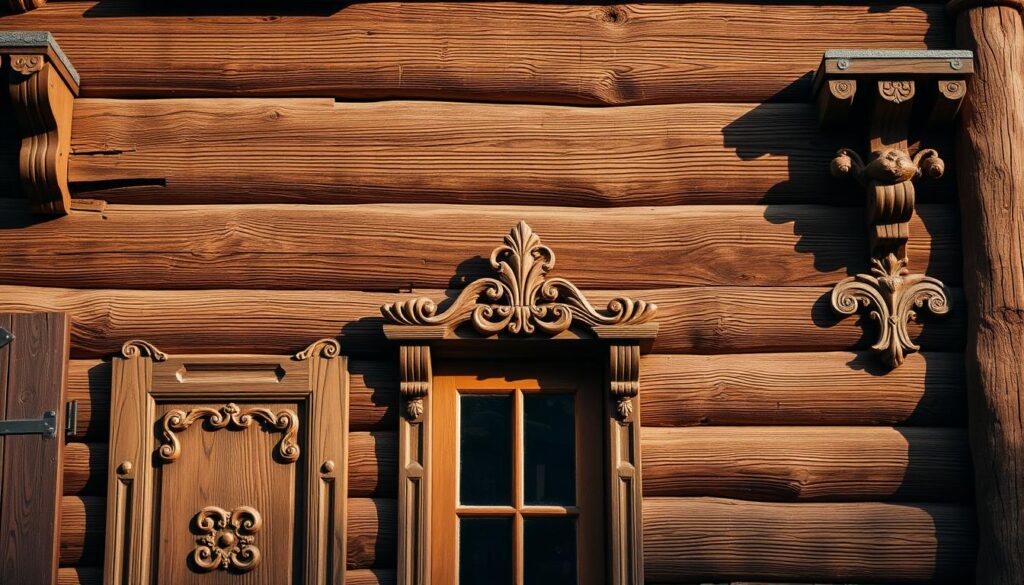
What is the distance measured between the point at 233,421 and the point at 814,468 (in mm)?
2166

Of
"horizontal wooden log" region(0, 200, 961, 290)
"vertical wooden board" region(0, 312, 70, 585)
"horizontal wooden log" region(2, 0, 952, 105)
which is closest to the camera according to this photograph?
"vertical wooden board" region(0, 312, 70, 585)

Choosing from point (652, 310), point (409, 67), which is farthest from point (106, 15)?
point (652, 310)

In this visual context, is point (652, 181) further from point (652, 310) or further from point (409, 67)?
point (409, 67)

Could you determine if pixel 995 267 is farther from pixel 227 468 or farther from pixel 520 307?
pixel 227 468

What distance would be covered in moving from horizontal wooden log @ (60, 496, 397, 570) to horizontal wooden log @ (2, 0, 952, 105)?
5.48 ft

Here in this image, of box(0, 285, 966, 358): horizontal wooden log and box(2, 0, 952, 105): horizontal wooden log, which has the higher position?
box(2, 0, 952, 105): horizontal wooden log

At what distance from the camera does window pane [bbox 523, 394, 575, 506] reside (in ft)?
16.2

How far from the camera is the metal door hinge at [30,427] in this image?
4766 millimetres

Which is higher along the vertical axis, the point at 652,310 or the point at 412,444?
the point at 652,310

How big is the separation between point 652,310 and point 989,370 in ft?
4.16

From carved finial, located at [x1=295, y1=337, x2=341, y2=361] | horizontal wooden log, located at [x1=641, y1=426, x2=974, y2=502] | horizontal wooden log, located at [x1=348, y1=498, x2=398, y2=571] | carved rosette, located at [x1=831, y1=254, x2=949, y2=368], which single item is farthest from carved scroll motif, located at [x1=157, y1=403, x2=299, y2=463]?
carved rosette, located at [x1=831, y1=254, x2=949, y2=368]

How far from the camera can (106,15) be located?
5.42 m

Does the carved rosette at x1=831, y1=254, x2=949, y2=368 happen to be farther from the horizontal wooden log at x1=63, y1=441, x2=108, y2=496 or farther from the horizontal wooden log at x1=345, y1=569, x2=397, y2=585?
the horizontal wooden log at x1=63, y1=441, x2=108, y2=496

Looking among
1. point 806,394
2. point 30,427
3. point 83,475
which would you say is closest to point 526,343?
point 806,394
